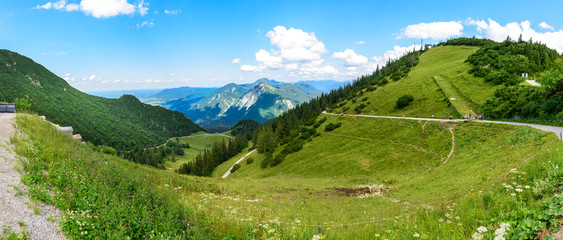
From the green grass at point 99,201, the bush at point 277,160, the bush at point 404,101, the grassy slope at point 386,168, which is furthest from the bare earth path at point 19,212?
the bush at point 404,101

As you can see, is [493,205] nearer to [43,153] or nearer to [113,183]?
[113,183]

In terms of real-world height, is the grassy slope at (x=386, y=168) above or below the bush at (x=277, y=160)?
above

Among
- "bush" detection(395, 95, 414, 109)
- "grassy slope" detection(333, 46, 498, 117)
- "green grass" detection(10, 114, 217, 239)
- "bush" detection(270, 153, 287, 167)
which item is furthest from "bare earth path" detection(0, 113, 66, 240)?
"bush" detection(395, 95, 414, 109)

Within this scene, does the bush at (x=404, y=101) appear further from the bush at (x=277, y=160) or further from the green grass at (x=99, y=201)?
the green grass at (x=99, y=201)

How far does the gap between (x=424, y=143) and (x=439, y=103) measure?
27265 mm

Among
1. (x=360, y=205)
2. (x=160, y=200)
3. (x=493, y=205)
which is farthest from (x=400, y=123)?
(x=160, y=200)

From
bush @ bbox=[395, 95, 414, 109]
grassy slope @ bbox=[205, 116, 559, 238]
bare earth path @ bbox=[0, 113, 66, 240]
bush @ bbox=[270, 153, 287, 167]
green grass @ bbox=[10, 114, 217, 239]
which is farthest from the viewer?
bush @ bbox=[395, 95, 414, 109]

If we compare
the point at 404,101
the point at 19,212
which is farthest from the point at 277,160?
the point at 19,212

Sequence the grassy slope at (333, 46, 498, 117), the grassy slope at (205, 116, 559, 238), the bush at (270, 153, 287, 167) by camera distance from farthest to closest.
Answer: the bush at (270, 153, 287, 167) < the grassy slope at (333, 46, 498, 117) < the grassy slope at (205, 116, 559, 238)

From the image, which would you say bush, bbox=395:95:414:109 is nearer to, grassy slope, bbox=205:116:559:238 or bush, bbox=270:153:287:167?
grassy slope, bbox=205:116:559:238

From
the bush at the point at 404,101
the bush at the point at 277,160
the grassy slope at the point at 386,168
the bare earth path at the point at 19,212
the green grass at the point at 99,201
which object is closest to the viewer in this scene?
the bare earth path at the point at 19,212

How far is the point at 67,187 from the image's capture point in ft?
28.6

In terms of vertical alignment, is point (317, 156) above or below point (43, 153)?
below

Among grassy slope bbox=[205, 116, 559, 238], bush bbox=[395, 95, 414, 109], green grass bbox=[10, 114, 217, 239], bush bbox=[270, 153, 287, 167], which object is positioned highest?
bush bbox=[395, 95, 414, 109]
